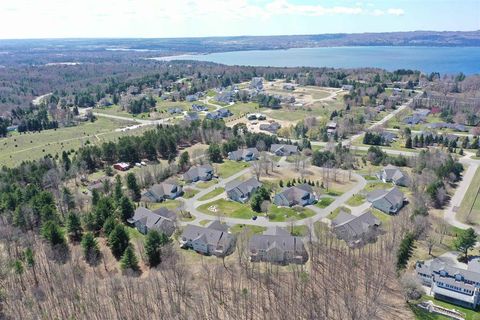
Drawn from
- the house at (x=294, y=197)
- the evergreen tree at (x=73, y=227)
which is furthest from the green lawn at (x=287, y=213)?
the evergreen tree at (x=73, y=227)

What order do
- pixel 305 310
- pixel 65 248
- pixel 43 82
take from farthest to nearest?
pixel 43 82 → pixel 65 248 → pixel 305 310

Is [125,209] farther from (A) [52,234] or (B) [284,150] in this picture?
(B) [284,150]

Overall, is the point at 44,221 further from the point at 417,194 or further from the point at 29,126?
the point at 29,126

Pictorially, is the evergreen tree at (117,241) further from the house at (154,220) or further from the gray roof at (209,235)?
the gray roof at (209,235)

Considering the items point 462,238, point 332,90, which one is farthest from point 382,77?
point 462,238

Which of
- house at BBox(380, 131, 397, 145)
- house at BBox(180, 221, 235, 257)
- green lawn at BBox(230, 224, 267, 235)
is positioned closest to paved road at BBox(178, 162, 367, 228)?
green lawn at BBox(230, 224, 267, 235)
